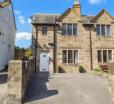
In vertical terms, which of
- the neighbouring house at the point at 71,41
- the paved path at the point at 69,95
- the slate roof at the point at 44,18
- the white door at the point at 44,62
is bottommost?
the paved path at the point at 69,95

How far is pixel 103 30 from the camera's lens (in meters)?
30.3

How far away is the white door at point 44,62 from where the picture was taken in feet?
94.8

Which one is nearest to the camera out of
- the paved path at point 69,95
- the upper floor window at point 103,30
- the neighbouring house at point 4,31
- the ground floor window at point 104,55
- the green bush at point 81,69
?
the paved path at point 69,95

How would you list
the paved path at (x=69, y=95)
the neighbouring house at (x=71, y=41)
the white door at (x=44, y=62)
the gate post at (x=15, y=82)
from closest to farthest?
the gate post at (x=15, y=82) → the paved path at (x=69, y=95) → the white door at (x=44, y=62) → the neighbouring house at (x=71, y=41)

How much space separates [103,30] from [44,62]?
8848 millimetres

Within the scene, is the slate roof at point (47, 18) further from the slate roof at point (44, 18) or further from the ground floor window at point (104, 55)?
the ground floor window at point (104, 55)

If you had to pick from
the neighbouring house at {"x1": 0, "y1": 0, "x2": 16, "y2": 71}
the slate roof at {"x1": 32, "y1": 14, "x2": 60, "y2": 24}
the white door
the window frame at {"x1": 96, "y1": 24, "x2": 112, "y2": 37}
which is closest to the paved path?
the neighbouring house at {"x1": 0, "y1": 0, "x2": 16, "y2": 71}

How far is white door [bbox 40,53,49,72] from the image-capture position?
2889cm

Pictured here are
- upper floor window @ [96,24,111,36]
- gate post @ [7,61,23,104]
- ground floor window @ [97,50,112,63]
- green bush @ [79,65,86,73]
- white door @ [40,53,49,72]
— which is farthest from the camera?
upper floor window @ [96,24,111,36]

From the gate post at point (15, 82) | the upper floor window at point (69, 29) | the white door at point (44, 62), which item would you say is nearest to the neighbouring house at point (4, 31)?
the white door at point (44, 62)

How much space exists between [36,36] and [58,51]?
3.37m

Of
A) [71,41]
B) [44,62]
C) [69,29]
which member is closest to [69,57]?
[71,41]

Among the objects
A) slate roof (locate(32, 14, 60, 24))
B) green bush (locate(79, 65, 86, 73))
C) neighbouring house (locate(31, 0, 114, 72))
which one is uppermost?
slate roof (locate(32, 14, 60, 24))

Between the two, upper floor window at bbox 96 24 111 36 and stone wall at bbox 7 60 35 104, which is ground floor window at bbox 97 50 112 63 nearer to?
upper floor window at bbox 96 24 111 36
